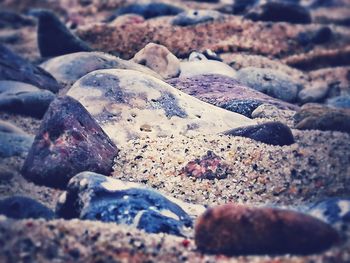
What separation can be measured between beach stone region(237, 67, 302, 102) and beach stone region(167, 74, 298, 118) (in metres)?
0.94

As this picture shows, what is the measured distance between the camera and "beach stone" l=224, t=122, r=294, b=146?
5992 mm

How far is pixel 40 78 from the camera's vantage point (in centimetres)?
877

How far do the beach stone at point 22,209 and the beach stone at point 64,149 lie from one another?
955 mm

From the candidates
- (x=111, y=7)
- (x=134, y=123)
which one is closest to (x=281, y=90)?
(x=134, y=123)

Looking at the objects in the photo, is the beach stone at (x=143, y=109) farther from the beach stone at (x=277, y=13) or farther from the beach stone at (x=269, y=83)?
the beach stone at (x=277, y=13)

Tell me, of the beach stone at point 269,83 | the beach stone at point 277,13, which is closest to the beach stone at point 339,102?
the beach stone at point 269,83

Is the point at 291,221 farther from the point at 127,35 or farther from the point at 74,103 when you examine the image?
the point at 127,35

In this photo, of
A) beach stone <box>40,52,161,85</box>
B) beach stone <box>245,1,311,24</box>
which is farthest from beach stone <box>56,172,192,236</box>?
beach stone <box>245,1,311,24</box>

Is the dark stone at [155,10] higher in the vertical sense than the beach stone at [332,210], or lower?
lower

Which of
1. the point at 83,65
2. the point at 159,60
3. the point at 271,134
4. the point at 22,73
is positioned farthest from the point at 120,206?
the point at 22,73

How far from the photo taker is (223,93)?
7.84 metres

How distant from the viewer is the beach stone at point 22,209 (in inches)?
165

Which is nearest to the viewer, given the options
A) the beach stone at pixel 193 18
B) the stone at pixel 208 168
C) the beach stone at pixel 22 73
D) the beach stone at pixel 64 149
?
the beach stone at pixel 64 149

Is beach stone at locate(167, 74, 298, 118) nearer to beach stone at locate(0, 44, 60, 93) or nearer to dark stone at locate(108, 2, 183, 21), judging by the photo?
beach stone at locate(0, 44, 60, 93)
